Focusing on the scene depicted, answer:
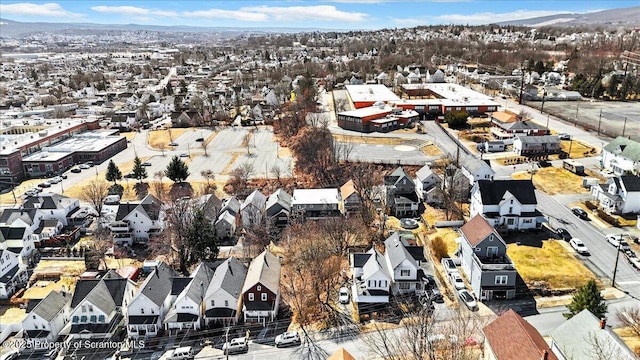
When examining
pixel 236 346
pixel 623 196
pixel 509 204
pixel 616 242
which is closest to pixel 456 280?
pixel 509 204

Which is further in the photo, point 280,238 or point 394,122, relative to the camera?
point 394,122

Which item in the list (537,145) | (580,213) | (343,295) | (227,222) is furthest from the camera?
(537,145)

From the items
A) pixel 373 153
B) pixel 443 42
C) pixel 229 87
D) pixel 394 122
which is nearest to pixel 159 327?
pixel 373 153

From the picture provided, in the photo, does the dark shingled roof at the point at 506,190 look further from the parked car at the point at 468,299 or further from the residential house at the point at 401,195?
the parked car at the point at 468,299

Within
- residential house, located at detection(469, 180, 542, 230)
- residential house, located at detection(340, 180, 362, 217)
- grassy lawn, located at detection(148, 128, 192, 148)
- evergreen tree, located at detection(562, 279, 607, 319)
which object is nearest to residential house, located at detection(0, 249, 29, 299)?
residential house, located at detection(340, 180, 362, 217)

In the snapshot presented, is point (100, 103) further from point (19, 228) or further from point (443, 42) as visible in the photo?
point (443, 42)

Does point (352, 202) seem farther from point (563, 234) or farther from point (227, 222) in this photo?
point (563, 234)
